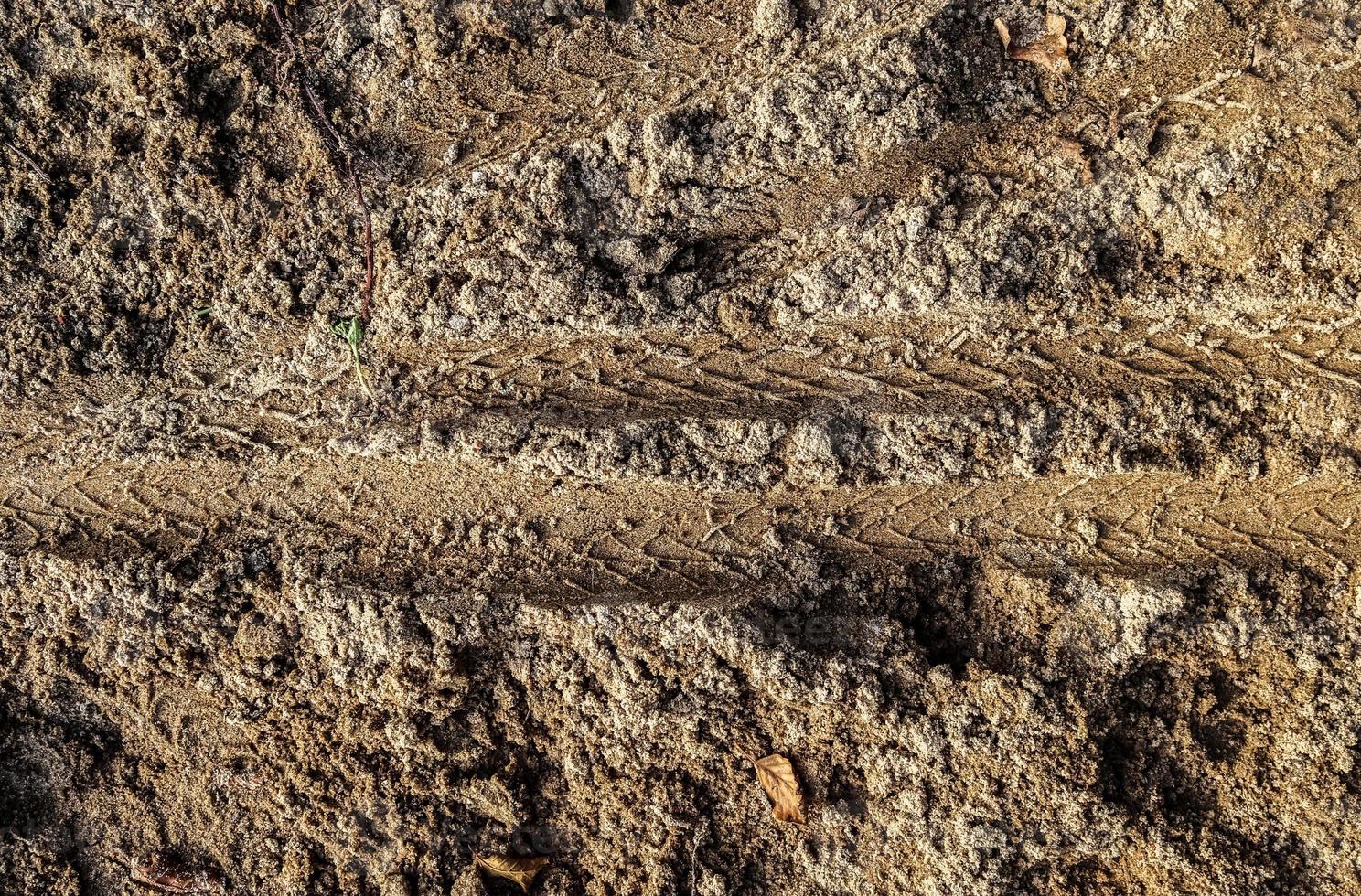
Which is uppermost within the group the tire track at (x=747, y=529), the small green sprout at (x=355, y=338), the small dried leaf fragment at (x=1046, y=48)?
the small dried leaf fragment at (x=1046, y=48)

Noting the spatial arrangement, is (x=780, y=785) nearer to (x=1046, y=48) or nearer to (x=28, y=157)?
(x=1046, y=48)

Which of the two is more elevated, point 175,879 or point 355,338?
A: point 355,338

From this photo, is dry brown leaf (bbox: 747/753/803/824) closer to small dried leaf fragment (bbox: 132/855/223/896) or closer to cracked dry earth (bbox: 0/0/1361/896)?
cracked dry earth (bbox: 0/0/1361/896)

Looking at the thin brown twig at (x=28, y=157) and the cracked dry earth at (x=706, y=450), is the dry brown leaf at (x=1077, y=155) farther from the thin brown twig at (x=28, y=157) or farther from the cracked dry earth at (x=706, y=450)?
the thin brown twig at (x=28, y=157)

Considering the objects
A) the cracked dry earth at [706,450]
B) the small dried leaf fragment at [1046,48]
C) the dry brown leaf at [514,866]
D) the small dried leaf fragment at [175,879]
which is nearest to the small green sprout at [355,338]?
the cracked dry earth at [706,450]

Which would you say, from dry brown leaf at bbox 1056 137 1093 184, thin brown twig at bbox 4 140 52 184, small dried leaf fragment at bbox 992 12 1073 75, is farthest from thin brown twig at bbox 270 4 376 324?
dry brown leaf at bbox 1056 137 1093 184

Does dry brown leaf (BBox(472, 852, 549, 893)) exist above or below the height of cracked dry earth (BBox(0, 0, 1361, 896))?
below

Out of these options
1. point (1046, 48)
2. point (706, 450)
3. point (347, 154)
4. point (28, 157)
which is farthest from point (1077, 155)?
point (28, 157)
